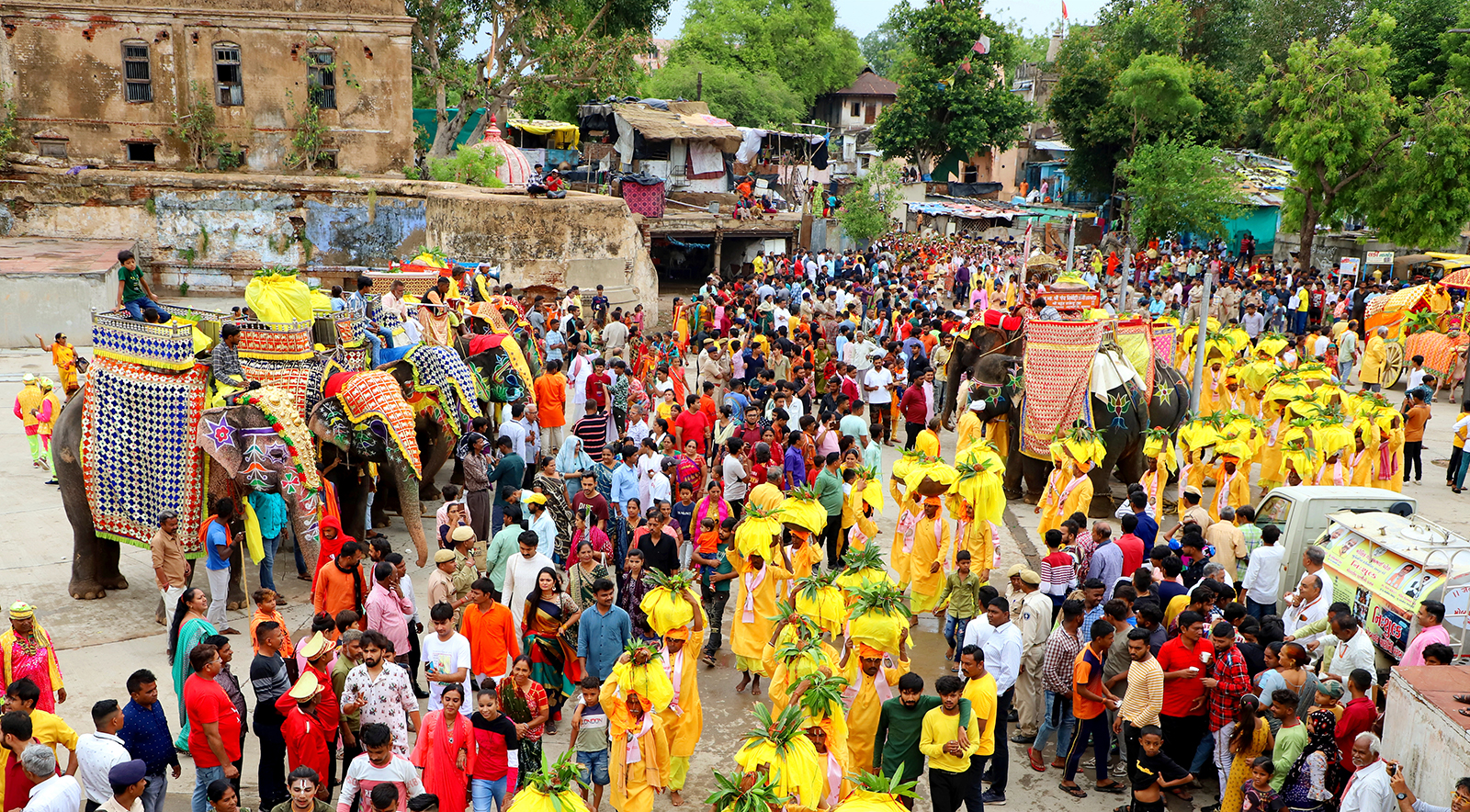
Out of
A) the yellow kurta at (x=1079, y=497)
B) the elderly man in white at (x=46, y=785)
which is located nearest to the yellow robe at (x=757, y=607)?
the yellow kurta at (x=1079, y=497)

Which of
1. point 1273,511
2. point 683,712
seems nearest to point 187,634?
point 683,712

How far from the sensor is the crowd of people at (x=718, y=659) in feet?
18.2

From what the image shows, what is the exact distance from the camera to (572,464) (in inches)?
374

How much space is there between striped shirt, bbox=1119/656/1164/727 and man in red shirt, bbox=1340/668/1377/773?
2.49 feet

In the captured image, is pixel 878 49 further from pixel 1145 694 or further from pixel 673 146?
pixel 1145 694

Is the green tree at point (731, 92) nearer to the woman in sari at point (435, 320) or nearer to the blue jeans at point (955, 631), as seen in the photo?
the woman in sari at point (435, 320)

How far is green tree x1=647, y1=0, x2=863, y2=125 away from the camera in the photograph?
168 ft

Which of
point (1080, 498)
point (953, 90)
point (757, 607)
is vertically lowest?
point (757, 607)

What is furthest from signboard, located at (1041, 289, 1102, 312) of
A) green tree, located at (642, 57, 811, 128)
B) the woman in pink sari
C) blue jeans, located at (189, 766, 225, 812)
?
green tree, located at (642, 57, 811, 128)

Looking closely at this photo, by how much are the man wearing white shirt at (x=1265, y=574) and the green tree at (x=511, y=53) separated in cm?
2503

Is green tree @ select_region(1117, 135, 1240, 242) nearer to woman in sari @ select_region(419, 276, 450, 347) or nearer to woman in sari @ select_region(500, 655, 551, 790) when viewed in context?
woman in sari @ select_region(419, 276, 450, 347)

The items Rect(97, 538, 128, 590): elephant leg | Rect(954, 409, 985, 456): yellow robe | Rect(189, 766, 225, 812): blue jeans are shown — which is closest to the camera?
Rect(189, 766, 225, 812): blue jeans

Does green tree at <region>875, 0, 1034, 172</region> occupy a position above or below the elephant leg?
above

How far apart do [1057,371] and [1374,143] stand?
54.0 ft
